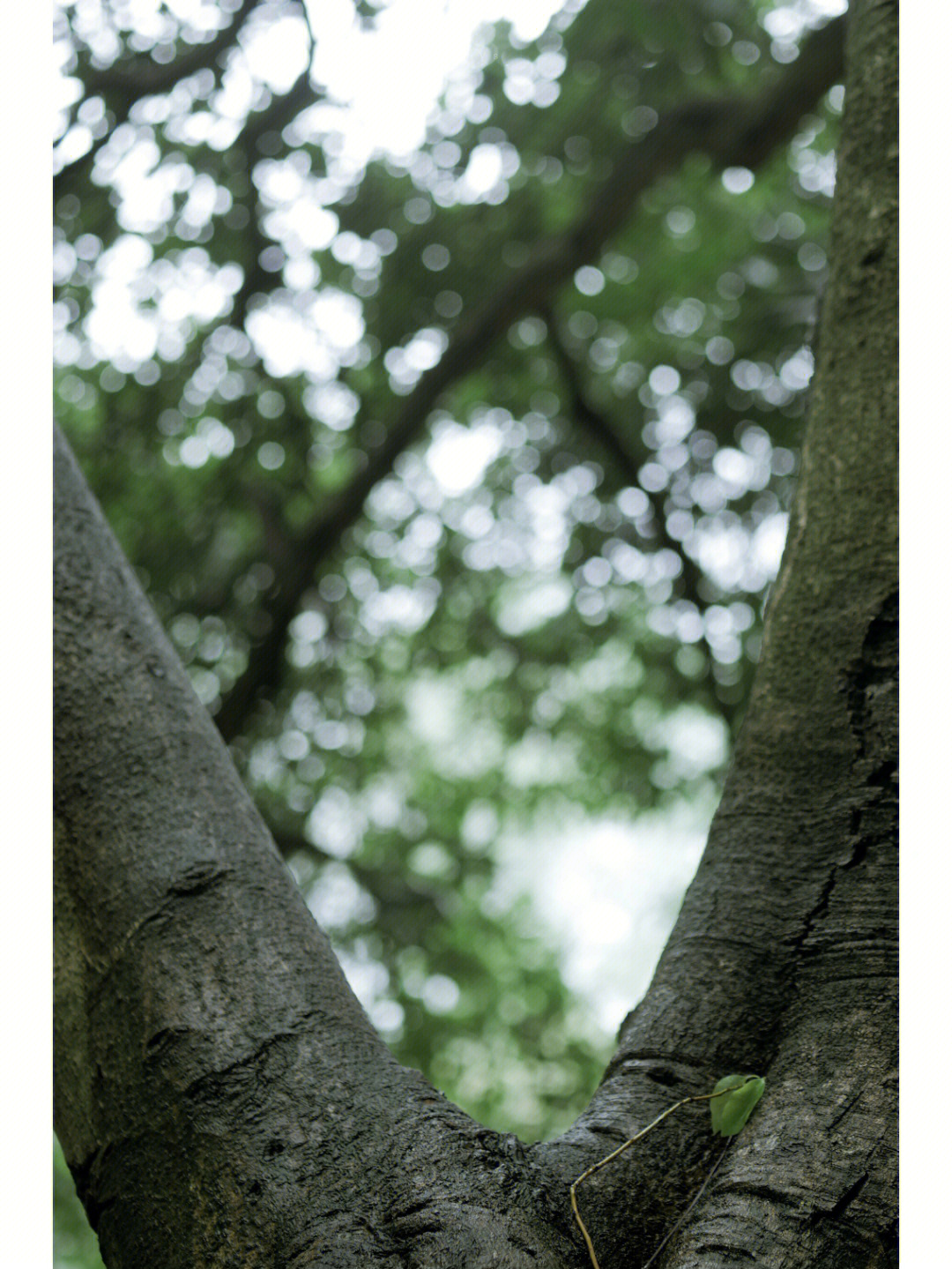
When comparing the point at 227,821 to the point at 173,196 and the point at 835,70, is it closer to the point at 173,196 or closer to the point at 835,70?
the point at 173,196

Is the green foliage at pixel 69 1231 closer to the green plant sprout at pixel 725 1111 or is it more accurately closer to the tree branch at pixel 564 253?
the tree branch at pixel 564 253

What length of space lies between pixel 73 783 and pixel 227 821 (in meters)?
0.19

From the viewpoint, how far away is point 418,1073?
1.11 metres

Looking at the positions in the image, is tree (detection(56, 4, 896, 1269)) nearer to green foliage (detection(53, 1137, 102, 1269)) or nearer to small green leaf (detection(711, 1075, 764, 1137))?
small green leaf (detection(711, 1075, 764, 1137))

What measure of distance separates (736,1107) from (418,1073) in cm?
33

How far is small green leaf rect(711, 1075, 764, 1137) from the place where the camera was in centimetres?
104

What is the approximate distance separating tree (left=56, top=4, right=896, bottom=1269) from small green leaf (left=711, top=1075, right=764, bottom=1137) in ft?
0.05

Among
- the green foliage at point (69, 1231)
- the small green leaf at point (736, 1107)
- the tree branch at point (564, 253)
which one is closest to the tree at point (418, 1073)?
the small green leaf at point (736, 1107)

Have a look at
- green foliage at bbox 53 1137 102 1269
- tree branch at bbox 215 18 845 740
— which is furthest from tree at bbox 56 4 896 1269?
green foliage at bbox 53 1137 102 1269

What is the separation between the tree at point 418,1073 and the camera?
0.95 metres
